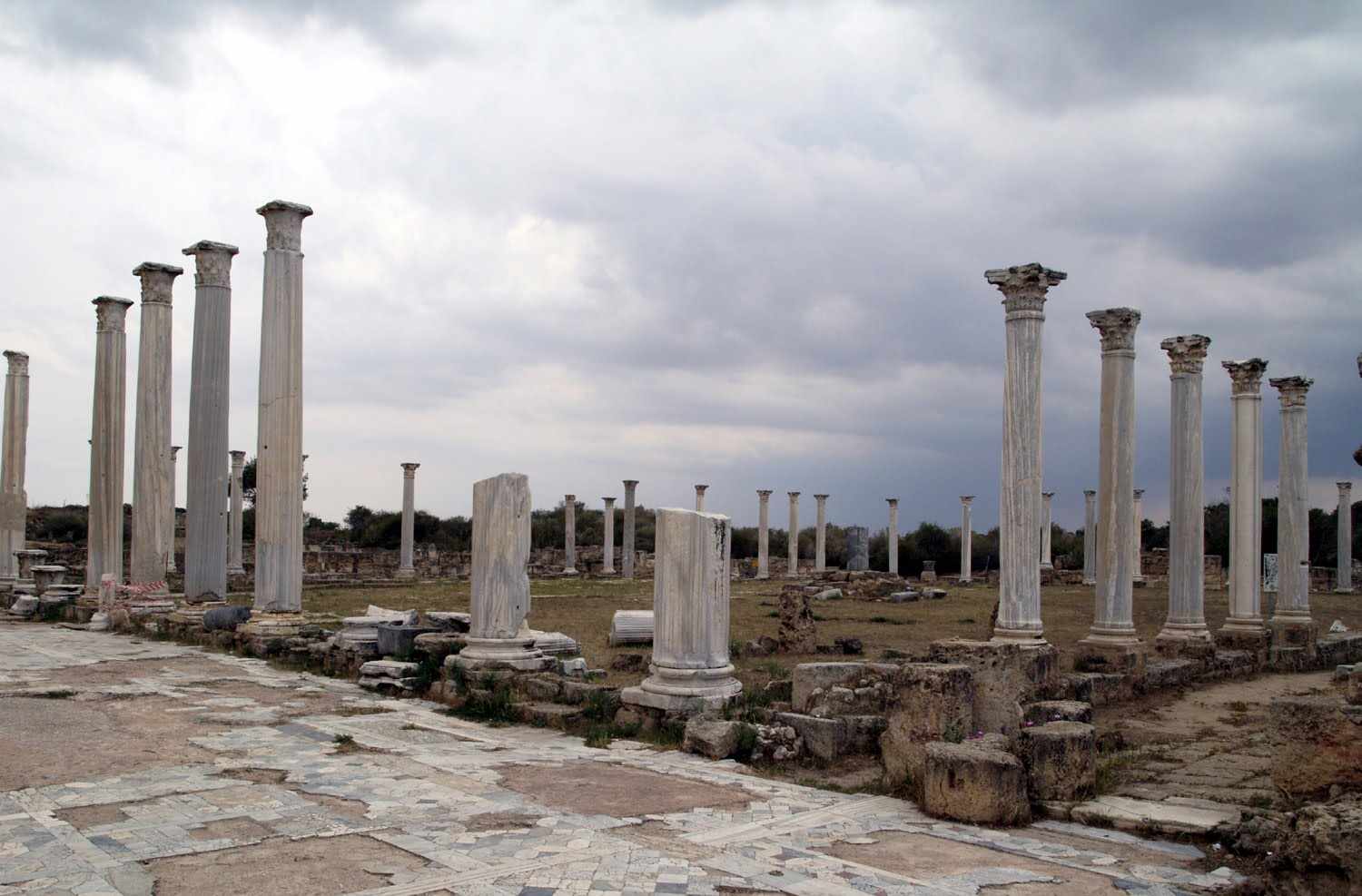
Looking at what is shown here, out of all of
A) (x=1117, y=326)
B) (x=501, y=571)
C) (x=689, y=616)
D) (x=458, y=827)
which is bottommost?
(x=458, y=827)

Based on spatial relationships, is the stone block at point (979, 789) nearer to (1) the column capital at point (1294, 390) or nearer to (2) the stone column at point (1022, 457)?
(2) the stone column at point (1022, 457)

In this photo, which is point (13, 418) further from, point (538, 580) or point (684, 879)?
point (684, 879)

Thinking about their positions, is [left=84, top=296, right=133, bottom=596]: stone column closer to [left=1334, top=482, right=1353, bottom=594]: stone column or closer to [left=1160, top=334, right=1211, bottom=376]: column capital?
[left=1160, top=334, right=1211, bottom=376]: column capital

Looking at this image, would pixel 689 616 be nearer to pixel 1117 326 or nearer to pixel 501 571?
pixel 501 571

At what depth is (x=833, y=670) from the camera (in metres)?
9.72

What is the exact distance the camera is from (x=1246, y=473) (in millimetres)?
18297

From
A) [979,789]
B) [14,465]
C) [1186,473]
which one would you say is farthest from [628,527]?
[979,789]

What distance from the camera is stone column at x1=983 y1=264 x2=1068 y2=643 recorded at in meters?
12.1

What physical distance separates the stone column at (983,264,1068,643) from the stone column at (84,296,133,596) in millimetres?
15660

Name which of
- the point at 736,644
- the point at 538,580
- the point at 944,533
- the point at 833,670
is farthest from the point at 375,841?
the point at 944,533

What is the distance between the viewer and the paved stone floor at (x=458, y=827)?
5.31 m

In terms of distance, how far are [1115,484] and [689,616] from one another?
24.9 ft

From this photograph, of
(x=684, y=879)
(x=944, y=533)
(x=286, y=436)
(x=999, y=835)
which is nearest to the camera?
(x=684, y=879)

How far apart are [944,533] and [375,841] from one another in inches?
2227
